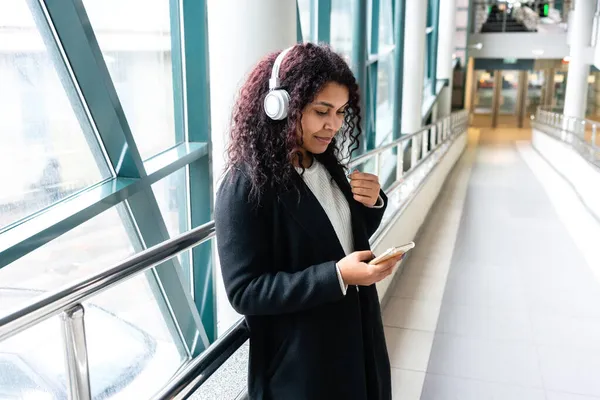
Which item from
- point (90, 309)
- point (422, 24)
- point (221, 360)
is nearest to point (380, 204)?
point (221, 360)

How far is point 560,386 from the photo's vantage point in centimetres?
311

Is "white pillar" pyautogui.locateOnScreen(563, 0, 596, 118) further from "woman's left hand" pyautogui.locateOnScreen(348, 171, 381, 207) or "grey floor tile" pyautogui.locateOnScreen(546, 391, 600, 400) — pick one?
"woman's left hand" pyautogui.locateOnScreen(348, 171, 381, 207)

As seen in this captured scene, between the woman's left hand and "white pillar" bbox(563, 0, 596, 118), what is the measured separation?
55.9 feet

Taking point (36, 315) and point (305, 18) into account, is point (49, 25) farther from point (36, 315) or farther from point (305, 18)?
point (305, 18)

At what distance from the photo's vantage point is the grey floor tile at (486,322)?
3768 mm

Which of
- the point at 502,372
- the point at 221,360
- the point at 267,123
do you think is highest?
the point at 267,123

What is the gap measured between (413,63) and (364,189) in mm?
9317

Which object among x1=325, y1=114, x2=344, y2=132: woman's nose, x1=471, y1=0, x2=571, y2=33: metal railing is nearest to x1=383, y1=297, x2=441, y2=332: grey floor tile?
x1=325, y1=114, x2=344, y2=132: woman's nose

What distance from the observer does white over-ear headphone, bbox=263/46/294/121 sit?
3.84 ft

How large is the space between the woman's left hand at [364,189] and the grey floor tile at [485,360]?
2.15m

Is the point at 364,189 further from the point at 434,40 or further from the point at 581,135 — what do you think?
the point at 434,40

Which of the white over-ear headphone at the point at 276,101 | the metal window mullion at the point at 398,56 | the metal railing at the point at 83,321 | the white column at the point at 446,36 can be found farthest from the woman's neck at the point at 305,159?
the white column at the point at 446,36

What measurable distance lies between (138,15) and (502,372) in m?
3.07

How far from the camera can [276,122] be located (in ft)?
4.06
